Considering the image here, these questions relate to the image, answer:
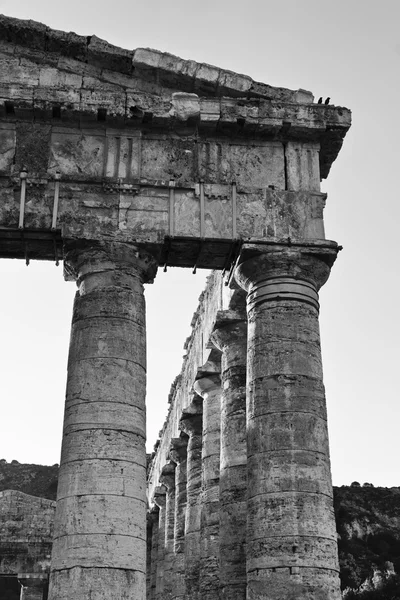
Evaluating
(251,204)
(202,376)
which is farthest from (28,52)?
(202,376)

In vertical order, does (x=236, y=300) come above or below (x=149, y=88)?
below

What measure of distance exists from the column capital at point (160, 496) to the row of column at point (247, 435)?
1832 cm

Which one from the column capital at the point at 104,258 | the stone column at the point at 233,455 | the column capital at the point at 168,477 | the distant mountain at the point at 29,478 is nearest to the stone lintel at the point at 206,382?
the stone column at the point at 233,455

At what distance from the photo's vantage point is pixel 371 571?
54.2 m

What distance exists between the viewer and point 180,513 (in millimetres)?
29688

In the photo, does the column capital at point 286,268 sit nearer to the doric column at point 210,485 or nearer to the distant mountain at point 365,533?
the doric column at point 210,485

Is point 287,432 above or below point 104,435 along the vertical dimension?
above

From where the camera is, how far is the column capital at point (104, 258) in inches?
627

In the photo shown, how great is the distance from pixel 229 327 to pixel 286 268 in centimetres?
441

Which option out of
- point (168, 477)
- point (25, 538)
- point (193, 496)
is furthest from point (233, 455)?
point (25, 538)

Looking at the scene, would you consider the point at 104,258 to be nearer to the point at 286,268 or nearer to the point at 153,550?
the point at 286,268

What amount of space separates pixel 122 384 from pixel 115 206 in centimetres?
346

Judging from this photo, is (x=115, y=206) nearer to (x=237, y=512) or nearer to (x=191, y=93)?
(x=191, y=93)

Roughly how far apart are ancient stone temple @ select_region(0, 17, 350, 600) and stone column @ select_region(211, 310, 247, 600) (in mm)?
68
